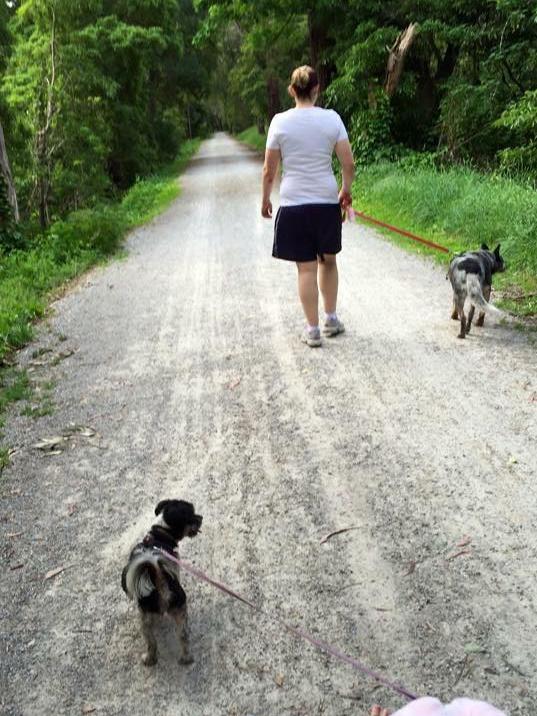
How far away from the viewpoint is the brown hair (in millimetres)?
4797

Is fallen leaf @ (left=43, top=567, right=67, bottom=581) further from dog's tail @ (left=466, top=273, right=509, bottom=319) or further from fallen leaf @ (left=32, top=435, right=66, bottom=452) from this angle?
dog's tail @ (left=466, top=273, right=509, bottom=319)

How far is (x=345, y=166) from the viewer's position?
520 cm

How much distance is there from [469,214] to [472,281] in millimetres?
4422

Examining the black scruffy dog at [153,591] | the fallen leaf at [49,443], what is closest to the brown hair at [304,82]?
the fallen leaf at [49,443]

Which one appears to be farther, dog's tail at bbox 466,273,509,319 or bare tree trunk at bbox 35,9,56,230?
bare tree trunk at bbox 35,9,56,230

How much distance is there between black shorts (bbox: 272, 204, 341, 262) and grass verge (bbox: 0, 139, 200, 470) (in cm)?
247

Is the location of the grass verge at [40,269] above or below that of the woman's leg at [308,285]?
below

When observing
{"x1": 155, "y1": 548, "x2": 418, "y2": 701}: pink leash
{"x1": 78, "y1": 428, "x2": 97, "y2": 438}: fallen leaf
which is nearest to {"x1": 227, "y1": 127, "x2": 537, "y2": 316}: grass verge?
{"x1": 78, "y1": 428, "x2": 97, "y2": 438}: fallen leaf

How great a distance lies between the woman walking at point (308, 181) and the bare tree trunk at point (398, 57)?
13.4m

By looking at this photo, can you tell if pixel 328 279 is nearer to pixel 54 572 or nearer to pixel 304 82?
pixel 304 82

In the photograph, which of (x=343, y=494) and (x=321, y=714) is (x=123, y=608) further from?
(x=343, y=494)

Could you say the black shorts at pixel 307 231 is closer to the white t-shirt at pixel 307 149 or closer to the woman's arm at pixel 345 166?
the white t-shirt at pixel 307 149

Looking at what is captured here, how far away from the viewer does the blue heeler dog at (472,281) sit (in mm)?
5293

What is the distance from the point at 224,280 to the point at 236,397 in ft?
12.7
